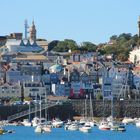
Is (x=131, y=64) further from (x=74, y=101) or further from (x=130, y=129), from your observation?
(x=130, y=129)

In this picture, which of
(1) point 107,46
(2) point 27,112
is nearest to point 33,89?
(2) point 27,112

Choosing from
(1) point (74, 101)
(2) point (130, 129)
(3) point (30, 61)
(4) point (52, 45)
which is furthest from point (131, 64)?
(2) point (130, 129)

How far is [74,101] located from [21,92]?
44.2 ft

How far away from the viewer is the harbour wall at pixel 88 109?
11644cm

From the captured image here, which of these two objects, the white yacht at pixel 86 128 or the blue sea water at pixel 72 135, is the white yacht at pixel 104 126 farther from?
the white yacht at pixel 86 128

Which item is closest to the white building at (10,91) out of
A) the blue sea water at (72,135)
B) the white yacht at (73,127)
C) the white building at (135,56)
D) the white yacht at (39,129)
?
the blue sea water at (72,135)

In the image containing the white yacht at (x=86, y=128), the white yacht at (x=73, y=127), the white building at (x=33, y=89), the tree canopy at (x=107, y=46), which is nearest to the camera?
the white yacht at (x=86, y=128)

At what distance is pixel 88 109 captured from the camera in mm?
117125

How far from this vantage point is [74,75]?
469ft

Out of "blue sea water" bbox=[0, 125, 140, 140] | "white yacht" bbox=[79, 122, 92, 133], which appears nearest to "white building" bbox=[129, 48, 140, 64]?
"blue sea water" bbox=[0, 125, 140, 140]

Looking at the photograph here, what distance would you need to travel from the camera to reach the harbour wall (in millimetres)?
116438

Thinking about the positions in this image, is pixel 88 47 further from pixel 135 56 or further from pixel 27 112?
pixel 27 112

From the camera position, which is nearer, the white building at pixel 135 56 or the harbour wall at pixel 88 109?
the harbour wall at pixel 88 109

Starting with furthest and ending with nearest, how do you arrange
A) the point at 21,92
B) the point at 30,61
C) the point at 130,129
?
1. the point at 30,61
2. the point at 21,92
3. the point at 130,129
